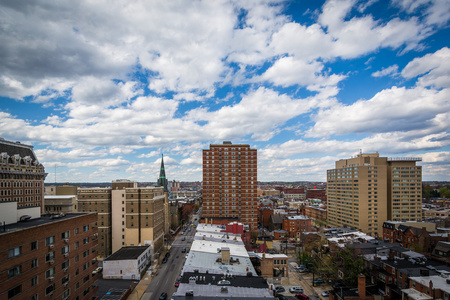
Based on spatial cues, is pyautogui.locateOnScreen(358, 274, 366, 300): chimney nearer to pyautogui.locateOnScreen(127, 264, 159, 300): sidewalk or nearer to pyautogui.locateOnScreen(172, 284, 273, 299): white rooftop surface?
pyautogui.locateOnScreen(172, 284, 273, 299): white rooftop surface

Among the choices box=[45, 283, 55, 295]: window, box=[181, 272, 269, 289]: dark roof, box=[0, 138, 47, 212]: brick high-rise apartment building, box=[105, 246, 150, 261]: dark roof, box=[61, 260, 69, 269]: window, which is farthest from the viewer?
box=[105, 246, 150, 261]: dark roof

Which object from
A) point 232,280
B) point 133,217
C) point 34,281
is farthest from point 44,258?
point 133,217

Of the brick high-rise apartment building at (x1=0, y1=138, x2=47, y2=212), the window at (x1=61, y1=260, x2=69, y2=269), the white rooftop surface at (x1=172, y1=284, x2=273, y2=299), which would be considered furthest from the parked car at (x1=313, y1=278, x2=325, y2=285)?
the brick high-rise apartment building at (x1=0, y1=138, x2=47, y2=212)

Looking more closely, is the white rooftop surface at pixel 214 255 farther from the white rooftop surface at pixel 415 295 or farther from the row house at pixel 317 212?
the row house at pixel 317 212

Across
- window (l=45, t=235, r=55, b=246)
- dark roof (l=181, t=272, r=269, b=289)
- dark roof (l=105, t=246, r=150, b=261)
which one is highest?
window (l=45, t=235, r=55, b=246)

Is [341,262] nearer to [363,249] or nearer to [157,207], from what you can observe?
[363,249]

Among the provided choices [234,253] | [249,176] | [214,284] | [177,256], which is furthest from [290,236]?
[214,284]

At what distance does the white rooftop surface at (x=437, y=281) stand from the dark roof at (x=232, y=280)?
24.1m

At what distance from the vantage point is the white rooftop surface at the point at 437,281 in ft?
126

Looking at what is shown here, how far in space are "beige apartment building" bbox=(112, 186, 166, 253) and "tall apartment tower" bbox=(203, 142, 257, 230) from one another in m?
34.5

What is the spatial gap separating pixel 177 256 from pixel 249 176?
1820 inches

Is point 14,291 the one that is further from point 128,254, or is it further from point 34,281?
point 128,254

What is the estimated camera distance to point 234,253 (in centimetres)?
5625

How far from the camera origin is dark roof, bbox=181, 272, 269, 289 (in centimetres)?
3779
